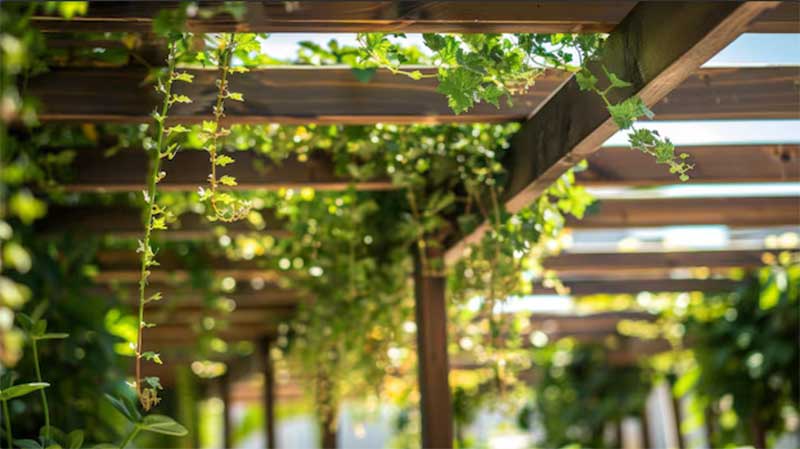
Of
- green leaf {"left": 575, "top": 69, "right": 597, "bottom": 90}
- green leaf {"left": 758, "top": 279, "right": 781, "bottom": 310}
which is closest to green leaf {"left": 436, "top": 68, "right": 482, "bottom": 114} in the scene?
green leaf {"left": 575, "top": 69, "right": 597, "bottom": 90}

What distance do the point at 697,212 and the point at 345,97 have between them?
1.99m

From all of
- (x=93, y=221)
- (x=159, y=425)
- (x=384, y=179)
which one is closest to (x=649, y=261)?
(x=384, y=179)

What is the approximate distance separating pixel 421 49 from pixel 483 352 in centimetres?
124

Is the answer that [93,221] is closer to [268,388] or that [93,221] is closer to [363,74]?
[363,74]

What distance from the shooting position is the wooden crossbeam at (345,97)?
94.3 inches

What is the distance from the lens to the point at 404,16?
1.77m

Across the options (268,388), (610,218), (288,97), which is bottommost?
(268,388)

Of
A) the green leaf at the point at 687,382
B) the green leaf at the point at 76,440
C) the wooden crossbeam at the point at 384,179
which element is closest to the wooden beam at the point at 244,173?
the wooden crossbeam at the point at 384,179

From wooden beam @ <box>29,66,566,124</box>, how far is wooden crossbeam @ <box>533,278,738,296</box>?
2738 mm

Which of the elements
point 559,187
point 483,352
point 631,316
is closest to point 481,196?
point 559,187

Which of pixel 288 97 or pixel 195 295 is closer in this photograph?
pixel 288 97

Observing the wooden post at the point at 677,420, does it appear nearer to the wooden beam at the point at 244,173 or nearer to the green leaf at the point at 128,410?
the wooden beam at the point at 244,173

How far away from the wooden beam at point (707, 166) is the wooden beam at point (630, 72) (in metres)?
0.50

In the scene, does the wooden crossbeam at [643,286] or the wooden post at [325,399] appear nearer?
the wooden post at [325,399]
